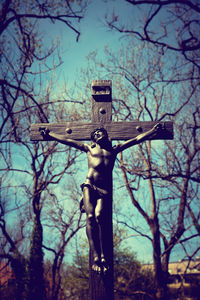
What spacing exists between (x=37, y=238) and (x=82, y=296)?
9.89m

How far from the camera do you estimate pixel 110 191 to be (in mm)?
3986

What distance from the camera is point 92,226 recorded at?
3674mm

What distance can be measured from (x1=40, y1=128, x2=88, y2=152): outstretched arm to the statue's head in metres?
0.20

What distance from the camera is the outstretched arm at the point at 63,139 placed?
14.4 ft

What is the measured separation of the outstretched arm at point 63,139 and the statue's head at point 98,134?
196 mm

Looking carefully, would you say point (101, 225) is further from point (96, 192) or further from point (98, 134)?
point (98, 134)

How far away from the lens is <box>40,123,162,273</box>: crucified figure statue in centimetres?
365

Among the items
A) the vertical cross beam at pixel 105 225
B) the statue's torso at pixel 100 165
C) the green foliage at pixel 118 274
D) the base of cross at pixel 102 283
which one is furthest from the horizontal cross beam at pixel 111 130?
the green foliage at pixel 118 274

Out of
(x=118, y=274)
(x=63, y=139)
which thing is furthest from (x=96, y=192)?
(x=118, y=274)

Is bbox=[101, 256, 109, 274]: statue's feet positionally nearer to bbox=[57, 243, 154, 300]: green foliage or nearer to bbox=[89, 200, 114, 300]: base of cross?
bbox=[89, 200, 114, 300]: base of cross

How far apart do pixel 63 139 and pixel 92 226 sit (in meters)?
1.39

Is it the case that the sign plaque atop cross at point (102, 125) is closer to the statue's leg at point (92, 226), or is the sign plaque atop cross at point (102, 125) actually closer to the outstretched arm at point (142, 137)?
the outstretched arm at point (142, 137)

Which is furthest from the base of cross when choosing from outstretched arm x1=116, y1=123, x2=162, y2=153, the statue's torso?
outstretched arm x1=116, y1=123, x2=162, y2=153

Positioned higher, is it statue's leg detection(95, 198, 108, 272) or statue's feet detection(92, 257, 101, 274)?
statue's leg detection(95, 198, 108, 272)
